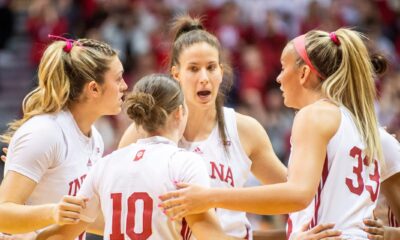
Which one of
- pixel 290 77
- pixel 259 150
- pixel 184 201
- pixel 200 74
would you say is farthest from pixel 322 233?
pixel 200 74

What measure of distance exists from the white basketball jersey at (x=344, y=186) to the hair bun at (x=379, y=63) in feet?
2.15

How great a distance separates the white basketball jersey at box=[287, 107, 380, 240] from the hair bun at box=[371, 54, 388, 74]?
655 mm

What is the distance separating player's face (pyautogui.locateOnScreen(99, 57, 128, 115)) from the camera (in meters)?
4.81

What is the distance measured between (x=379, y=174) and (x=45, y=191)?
1.84m

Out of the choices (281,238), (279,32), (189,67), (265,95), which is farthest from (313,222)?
(279,32)

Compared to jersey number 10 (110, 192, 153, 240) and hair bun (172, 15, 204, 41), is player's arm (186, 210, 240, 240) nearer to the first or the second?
jersey number 10 (110, 192, 153, 240)

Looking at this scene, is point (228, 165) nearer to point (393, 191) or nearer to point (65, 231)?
point (393, 191)

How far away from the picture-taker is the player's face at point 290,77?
4.31 metres

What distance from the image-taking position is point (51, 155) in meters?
4.56

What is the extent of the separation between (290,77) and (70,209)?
132 cm

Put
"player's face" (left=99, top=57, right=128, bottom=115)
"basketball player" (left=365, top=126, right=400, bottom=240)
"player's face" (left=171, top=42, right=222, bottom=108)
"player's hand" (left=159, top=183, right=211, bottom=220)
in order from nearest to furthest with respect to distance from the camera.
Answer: "player's hand" (left=159, top=183, right=211, bottom=220)
"basketball player" (left=365, top=126, right=400, bottom=240)
"player's face" (left=99, top=57, right=128, bottom=115)
"player's face" (left=171, top=42, right=222, bottom=108)

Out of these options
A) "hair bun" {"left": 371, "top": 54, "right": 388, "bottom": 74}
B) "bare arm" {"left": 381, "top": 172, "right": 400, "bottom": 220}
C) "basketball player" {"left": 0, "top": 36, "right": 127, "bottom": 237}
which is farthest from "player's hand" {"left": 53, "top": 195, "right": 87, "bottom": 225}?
"hair bun" {"left": 371, "top": 54, "right": 388, "bottom": 74}

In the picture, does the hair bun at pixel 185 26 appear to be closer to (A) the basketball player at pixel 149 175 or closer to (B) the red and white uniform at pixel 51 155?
(B) the red and white uniform at pixel 51 155

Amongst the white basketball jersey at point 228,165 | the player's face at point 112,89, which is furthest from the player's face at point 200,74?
the player's face at point 112,89
